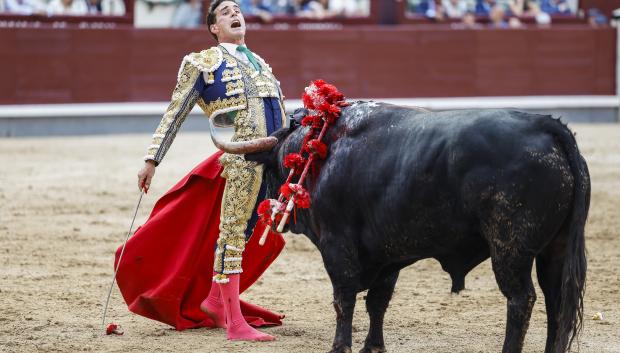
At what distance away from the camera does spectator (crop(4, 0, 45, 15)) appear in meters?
11.8

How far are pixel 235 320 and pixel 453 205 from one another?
3.68 ft

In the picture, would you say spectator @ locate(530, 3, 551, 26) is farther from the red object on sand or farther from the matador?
the red object on sand

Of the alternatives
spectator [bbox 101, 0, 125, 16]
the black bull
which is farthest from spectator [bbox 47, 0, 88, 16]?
the black bull

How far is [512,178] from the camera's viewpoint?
3.12 m

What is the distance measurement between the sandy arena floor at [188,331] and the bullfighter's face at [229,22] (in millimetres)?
1089

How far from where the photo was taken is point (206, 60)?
3.99 meters

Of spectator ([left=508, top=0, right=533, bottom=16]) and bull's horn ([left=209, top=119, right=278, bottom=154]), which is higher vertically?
bull's horn ([left=209, top=119, right=278, bottom=154])

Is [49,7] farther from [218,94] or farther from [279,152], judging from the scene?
[279,152]

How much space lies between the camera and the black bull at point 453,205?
3141 mm

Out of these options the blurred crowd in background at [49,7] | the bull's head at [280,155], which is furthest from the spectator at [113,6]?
the bull's head at [280,155]

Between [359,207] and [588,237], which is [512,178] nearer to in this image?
[359,207]

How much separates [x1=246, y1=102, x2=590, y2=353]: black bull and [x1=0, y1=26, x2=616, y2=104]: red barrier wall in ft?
28.1

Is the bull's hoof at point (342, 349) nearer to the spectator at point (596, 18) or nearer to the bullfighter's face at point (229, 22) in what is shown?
the bullfighter's face at point (229, 22)

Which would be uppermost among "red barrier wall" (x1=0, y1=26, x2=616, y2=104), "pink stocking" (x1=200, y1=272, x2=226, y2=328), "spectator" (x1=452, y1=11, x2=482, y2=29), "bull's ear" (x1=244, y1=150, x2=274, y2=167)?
"bull's ear" (x1=244, y1=150, x2=274, y2=167)
